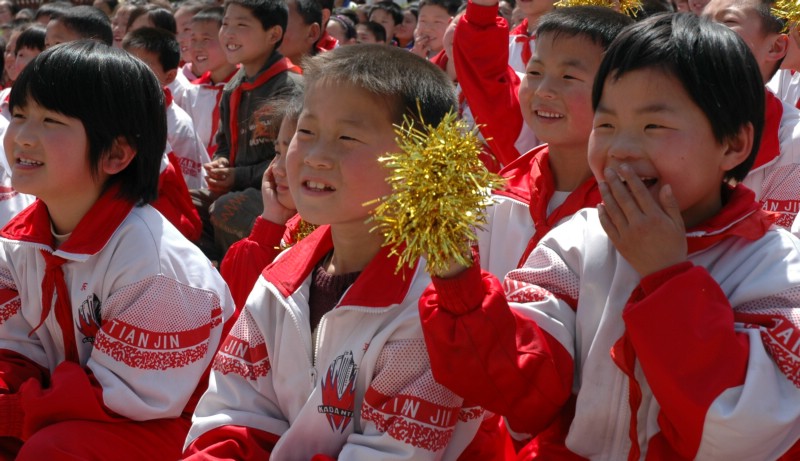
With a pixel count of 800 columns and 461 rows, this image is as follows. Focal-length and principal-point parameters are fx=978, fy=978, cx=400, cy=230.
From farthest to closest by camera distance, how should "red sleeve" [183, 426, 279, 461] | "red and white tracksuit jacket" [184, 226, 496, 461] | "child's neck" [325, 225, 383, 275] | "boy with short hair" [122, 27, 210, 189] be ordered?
"boy with short hair" [122, 27, 210, 189] → "child's neck" [325, 225, 383, 275] → "red sleeve" [183, 426, 279, 461] → "red and white tracksuit jacket" [184, 226, 496, 461]

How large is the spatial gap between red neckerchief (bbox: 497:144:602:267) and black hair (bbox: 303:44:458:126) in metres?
0.53

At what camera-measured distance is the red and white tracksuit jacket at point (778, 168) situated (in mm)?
3209

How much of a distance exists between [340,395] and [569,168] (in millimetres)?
1112

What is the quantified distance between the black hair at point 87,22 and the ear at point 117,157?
3.50 meters

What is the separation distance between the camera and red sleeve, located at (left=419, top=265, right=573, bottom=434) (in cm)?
168

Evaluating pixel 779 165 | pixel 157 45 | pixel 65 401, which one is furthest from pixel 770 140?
pixel 157 45

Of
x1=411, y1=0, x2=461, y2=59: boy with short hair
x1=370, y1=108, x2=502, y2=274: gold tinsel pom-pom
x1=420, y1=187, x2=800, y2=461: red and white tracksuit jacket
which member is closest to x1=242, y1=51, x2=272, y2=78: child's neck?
x1=411, y1=0, x2=461, y2=59: boy with short hair

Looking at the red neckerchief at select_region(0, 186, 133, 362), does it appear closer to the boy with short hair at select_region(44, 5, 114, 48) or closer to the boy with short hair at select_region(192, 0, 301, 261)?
the boy with short hair at select_region(192, 0, 301, 261)

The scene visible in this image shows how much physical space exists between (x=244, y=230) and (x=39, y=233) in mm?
1773

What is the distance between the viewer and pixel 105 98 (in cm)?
262

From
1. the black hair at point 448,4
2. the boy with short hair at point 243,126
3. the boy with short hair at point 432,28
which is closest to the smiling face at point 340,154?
the boy with short hair at point 243,126

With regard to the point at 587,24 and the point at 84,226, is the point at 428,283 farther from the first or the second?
the point at 587,24

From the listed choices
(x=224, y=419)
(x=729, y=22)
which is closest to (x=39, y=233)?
(x=224, y=419)

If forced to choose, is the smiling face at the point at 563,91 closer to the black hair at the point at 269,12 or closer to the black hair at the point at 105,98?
the black hair at the point at 105,98
